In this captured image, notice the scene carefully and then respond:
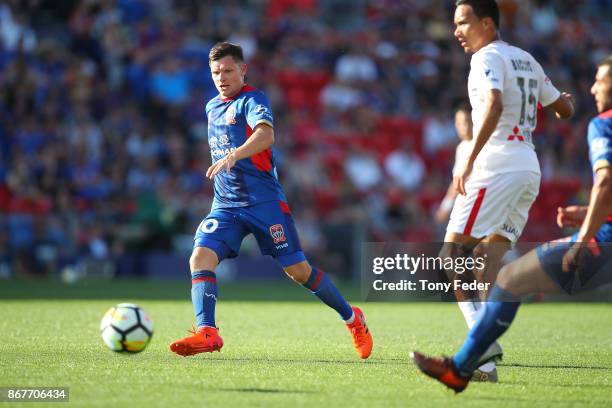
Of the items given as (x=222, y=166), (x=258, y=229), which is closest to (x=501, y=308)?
(x=222, y=166)

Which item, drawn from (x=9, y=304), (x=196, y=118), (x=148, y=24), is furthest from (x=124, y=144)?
(x=9, y=304)

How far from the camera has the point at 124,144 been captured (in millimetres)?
19969

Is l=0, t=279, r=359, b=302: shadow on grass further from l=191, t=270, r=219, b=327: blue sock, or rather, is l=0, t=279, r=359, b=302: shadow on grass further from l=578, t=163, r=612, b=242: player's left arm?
l=578, t=163, r=612, b=242: player's left arm

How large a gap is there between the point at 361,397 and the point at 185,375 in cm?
Answer: 139

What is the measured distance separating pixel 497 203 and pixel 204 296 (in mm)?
2351

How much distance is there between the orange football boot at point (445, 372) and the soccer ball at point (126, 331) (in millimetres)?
2158

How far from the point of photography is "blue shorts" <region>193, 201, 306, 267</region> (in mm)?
7867

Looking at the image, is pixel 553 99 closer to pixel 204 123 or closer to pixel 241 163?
pixel 241 163

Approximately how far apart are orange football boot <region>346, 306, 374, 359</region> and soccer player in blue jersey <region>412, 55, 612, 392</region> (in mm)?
1809

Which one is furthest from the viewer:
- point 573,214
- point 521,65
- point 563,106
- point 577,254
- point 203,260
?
point 203,260

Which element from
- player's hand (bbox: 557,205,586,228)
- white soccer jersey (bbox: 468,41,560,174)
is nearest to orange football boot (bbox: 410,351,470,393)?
player's hand (bbox: 557,205,586,228)

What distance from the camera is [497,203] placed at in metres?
6.89

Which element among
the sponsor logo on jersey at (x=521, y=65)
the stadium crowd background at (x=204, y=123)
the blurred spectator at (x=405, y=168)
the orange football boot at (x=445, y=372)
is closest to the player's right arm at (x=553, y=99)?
the sponsor logo on jersey at (x=521, y=65)

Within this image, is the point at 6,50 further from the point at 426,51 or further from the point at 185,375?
the point at 185,375
